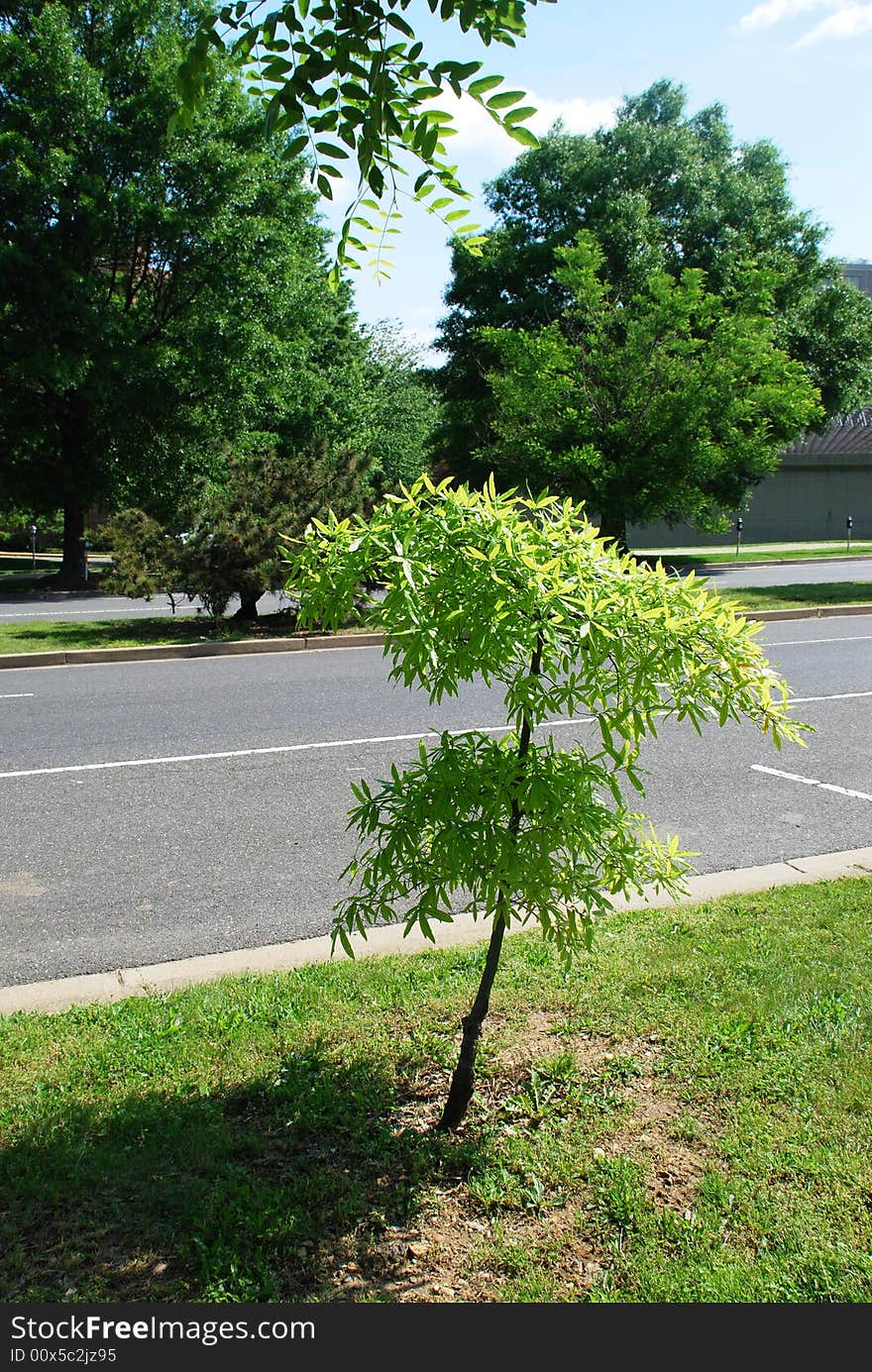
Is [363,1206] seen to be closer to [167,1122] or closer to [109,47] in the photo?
[167,1122]

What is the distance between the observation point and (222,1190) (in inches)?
112

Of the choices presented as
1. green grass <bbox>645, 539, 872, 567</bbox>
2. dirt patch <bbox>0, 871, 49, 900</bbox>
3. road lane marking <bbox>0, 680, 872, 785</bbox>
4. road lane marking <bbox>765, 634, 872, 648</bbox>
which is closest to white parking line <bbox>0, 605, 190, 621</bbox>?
road lane marking <bbox>765, 634, 872, 648</bbox>

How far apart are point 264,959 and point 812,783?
427cm

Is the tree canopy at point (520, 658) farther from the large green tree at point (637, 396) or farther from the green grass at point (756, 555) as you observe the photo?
the green grass at point (756, 555)

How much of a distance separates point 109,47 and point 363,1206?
968 inches

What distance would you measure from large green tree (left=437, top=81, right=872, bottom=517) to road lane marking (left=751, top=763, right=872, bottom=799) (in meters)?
19.3

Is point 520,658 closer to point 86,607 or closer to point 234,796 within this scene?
point 234,796

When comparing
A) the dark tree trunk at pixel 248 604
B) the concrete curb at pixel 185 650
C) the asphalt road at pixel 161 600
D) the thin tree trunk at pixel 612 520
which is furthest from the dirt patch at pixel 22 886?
the thin tree trunk at pixel 612 520

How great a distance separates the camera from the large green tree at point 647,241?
26375mm

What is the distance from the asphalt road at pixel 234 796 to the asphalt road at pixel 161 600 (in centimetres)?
534

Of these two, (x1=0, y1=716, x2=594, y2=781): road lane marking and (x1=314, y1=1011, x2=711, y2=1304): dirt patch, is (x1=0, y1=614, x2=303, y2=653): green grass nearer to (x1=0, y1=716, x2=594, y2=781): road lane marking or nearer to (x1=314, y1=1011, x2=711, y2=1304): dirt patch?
(x1=0, y1=716, x2=594, y2=781): road lane marking

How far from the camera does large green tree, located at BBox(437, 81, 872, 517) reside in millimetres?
26375

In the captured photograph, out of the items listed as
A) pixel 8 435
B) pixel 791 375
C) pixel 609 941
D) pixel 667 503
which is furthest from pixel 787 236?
pixel 609 941

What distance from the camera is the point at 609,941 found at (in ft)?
14.6
